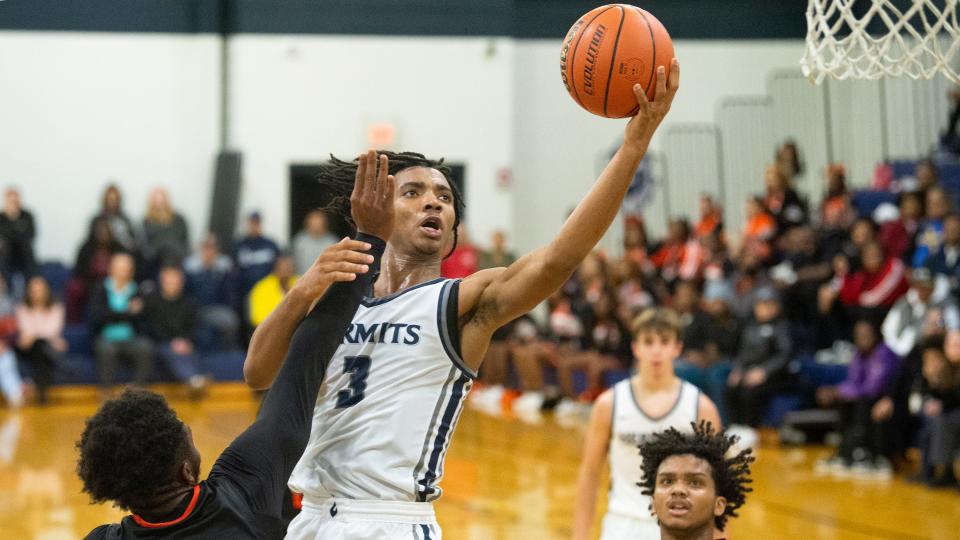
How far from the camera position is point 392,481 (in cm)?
302

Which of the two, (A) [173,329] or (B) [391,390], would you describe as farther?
(A) [173,329]

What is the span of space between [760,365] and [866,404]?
5.10ft

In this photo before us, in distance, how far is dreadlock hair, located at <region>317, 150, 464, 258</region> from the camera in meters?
3.42

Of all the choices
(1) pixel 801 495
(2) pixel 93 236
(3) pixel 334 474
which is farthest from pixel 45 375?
(3) pixel 334 474

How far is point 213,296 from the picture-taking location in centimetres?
1558

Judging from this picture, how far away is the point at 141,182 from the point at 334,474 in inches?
575

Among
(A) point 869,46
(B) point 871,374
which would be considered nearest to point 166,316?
(B) point 871,374

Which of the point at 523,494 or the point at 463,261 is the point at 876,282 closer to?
the point at 523,494

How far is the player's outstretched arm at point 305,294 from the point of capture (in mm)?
2924

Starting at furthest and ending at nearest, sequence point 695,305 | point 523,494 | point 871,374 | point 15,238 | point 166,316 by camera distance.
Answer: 1. point 15,238
2. point 166,316
3. point 695,305
4. point 871,374
5. point 523,494

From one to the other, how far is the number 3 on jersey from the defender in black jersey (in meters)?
0.21

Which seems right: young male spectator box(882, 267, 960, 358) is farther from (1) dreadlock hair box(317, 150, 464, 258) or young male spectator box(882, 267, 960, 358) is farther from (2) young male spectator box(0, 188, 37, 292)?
(2) young male spectator box(0, 188, 37, 292)

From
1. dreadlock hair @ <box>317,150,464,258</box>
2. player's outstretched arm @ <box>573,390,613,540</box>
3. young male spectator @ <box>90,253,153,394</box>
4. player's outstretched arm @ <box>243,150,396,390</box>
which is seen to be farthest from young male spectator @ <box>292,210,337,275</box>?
player's outstretched arm @ <box>243,150,396,390</box>

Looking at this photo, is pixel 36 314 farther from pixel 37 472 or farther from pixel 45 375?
pixel 37 472
